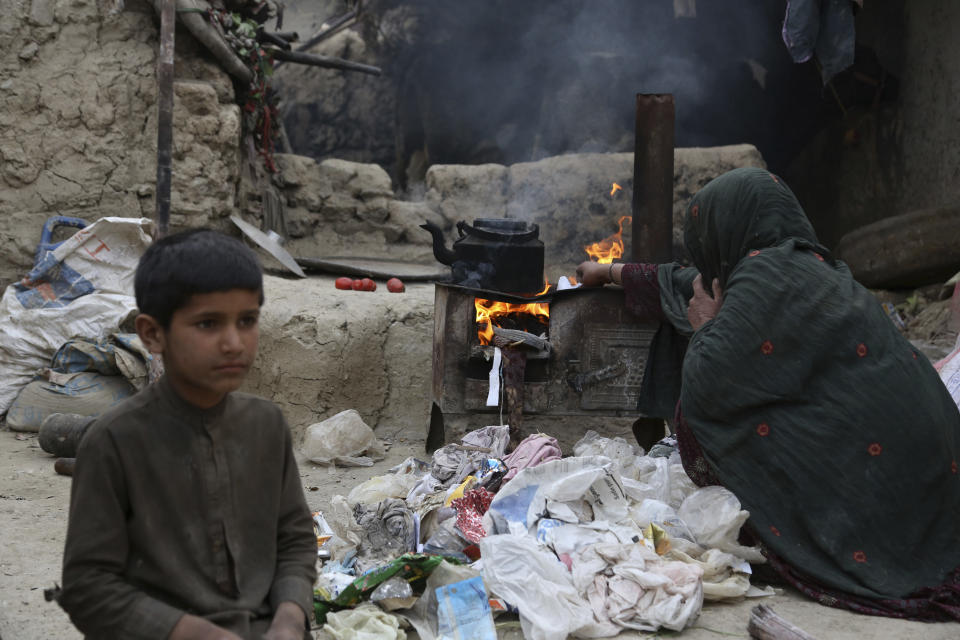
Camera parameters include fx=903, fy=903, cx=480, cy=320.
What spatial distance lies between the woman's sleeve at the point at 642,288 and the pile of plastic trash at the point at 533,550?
92 cm

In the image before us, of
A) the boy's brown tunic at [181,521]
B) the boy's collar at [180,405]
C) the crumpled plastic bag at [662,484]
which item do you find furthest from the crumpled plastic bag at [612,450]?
the boy's collar at [180,405]

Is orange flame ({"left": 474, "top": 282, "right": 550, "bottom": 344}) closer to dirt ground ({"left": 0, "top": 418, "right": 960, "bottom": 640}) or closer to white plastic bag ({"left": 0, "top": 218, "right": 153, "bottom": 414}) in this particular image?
dirt ground ({"left": 0, "top": 418, "right": 960, "bottom": 640})

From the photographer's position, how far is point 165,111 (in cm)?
532

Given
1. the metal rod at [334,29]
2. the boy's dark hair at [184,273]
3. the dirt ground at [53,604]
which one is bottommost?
the dirt ground at [53,604]

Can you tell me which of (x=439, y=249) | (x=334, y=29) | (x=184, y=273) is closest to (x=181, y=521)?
(x=184, y=273)

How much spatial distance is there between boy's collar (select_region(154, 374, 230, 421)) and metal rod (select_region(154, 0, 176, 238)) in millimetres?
3865

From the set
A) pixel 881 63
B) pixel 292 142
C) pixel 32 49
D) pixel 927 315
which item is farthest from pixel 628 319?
pixel 292 142

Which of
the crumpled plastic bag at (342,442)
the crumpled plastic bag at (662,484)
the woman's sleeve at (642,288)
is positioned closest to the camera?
the crumpled plastic bag at (662,484)

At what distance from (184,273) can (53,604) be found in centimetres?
180

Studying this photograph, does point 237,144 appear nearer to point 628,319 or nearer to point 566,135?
point 628,319

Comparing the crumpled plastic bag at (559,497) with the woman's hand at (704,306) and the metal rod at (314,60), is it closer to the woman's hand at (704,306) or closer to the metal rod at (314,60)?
the woman's hand at (704,306)

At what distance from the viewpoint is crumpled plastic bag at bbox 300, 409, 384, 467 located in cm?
480

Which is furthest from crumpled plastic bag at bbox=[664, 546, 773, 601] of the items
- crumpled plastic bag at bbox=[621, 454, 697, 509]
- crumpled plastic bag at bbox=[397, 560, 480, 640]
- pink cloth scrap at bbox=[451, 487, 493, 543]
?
crumpled plastic bag at bbox=[397, 560, 480, 640]

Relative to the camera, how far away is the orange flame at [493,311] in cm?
464
